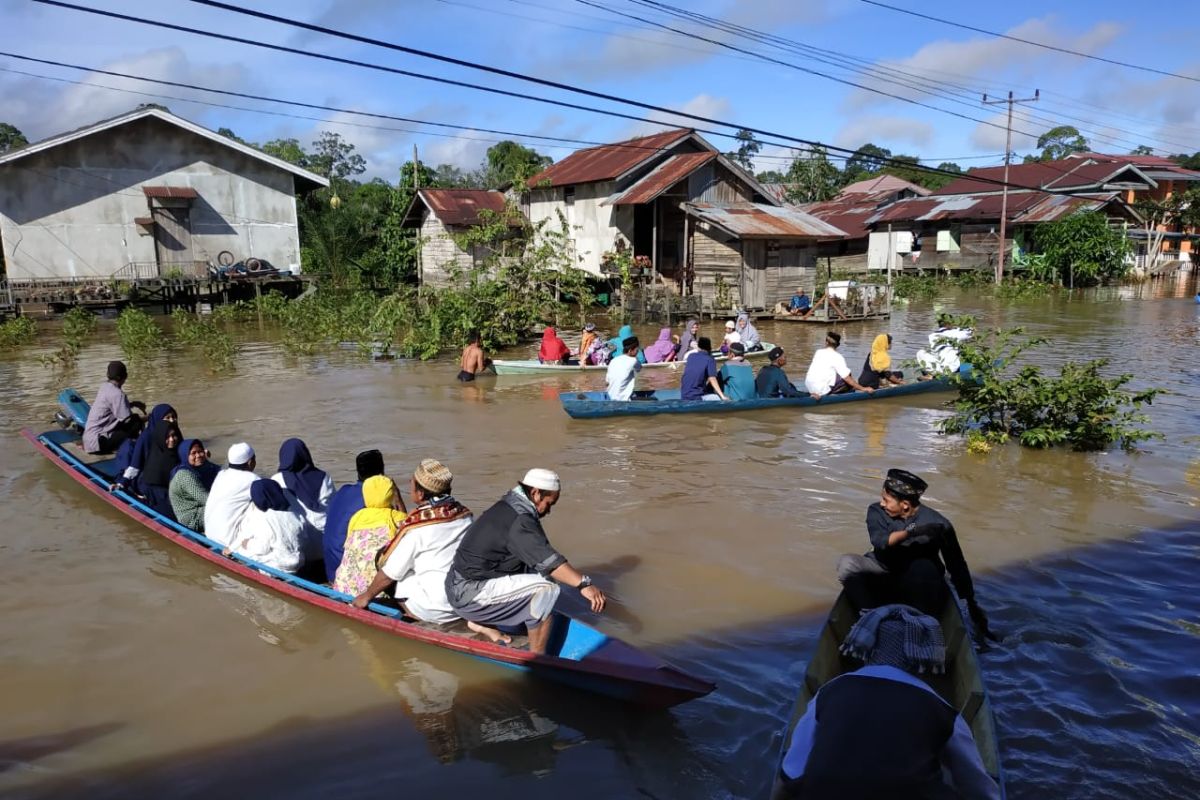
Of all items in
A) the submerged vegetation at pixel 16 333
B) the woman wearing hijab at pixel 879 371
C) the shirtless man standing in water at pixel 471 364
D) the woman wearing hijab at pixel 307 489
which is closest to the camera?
the woman wearing hijab at pixel 307 489

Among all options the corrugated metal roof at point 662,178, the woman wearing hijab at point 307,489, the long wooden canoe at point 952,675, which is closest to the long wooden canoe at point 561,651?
the woman wearing hijab at point 307,489

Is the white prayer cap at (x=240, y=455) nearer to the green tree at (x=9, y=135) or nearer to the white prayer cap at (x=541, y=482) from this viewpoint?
the white prayer cap at (x=541, y=482)

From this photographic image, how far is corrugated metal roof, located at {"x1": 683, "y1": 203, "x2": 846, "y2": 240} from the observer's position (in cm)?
2380

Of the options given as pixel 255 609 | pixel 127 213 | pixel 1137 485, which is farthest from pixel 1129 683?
pixel 127 213

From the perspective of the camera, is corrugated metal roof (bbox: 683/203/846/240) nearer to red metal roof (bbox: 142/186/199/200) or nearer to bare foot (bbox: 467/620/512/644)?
red metal roof (bbox: 142/186/199/200)

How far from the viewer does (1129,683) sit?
5188mm

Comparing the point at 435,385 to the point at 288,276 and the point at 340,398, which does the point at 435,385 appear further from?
the point at 288,276

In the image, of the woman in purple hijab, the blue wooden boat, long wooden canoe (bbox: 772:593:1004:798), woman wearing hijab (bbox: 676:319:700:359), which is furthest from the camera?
the woman in purple hijab

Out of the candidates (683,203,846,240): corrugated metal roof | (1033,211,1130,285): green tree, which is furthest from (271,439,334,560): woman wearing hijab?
(1033,211,1130,285): green tree

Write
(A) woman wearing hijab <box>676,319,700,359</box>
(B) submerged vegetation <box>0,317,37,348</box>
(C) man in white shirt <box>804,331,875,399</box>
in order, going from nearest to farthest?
(C) man in white shirt <box>804,331,875,399</box>
(A) woman wearing hijab <box>676,319,700,359</box>
(B) submerged vegetation <box>0,317,37,348</box>

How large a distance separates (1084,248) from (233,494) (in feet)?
118

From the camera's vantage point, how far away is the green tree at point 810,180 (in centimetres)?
5672

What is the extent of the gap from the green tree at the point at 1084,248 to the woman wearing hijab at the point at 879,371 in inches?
1015

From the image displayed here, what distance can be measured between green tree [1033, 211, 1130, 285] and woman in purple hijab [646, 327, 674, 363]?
25517 mm
